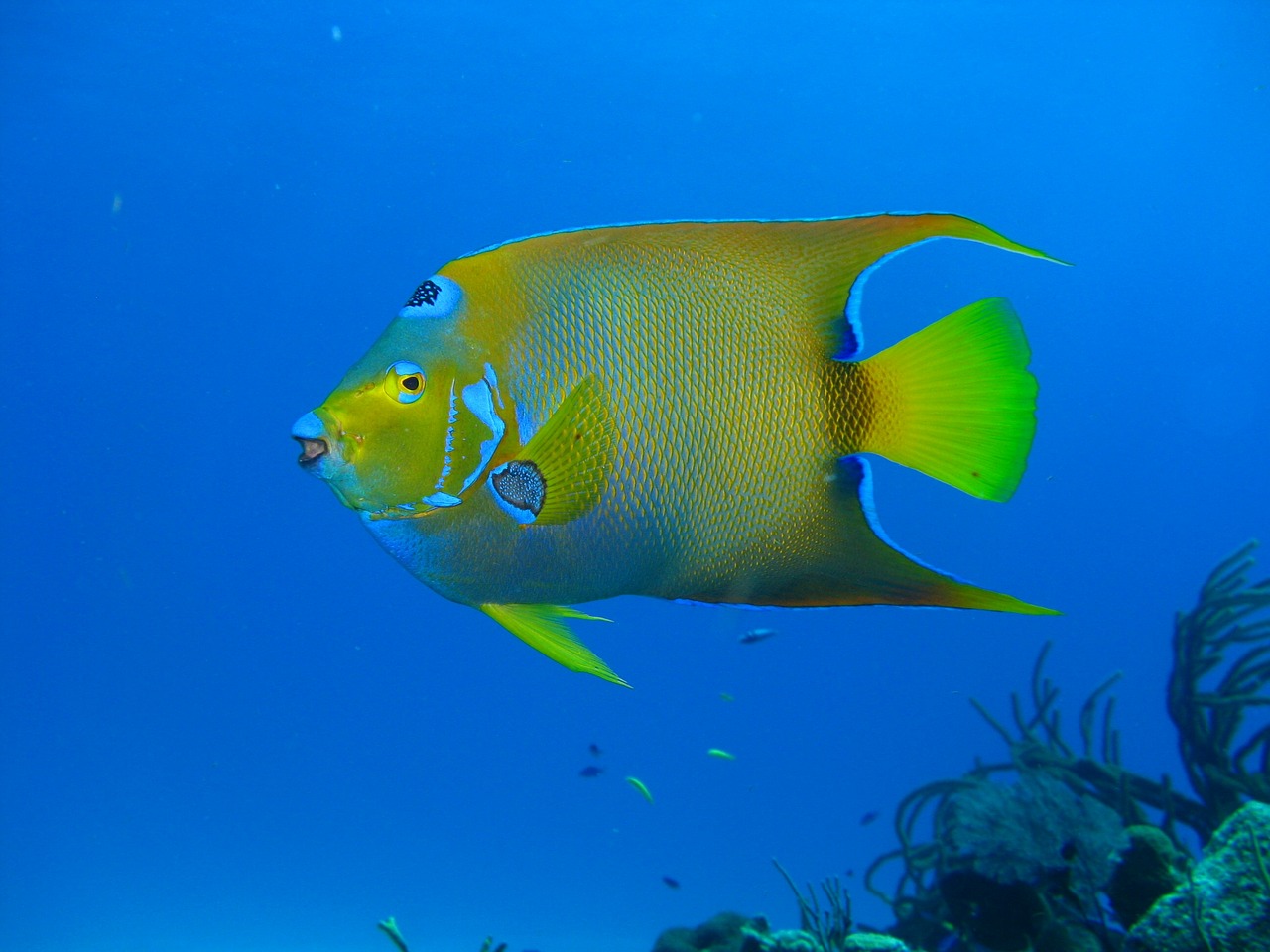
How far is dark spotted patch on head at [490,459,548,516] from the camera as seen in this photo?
82 cm

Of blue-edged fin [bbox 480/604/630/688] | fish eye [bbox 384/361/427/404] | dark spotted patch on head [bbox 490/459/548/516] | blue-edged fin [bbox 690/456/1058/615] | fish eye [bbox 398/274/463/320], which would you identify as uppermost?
fish eye [bbox 398/274/463/320]

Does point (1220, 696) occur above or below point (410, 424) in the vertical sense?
below

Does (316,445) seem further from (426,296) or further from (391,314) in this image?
(391,314)

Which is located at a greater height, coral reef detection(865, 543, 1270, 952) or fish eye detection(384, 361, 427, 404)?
fish eye detection(384, 361, 427, 404)

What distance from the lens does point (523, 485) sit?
82cm

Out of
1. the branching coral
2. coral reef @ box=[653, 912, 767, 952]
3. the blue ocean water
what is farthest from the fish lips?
the blue ocean water

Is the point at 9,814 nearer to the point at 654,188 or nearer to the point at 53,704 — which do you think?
the point at 53,704

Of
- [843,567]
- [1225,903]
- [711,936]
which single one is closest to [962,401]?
[843,567]

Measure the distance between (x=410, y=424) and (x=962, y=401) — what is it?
58cm

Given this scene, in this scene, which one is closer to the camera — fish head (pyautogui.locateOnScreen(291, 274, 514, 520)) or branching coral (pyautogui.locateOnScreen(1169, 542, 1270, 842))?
fish head (pyautogui.locateOnScreen(291, 274, 514, 520))

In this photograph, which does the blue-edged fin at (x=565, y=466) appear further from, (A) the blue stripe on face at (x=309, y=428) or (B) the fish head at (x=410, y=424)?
(A) the blue stripe on face at (x=309, y=428)

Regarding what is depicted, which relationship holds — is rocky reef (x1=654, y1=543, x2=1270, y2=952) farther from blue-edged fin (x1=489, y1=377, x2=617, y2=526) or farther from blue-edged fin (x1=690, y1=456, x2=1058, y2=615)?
blue-edged fin (x1=489, y1=377, x2=617, y2=526)

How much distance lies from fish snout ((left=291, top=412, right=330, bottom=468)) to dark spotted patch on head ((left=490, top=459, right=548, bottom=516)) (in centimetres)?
18

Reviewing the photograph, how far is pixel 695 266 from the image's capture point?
3.02ft
